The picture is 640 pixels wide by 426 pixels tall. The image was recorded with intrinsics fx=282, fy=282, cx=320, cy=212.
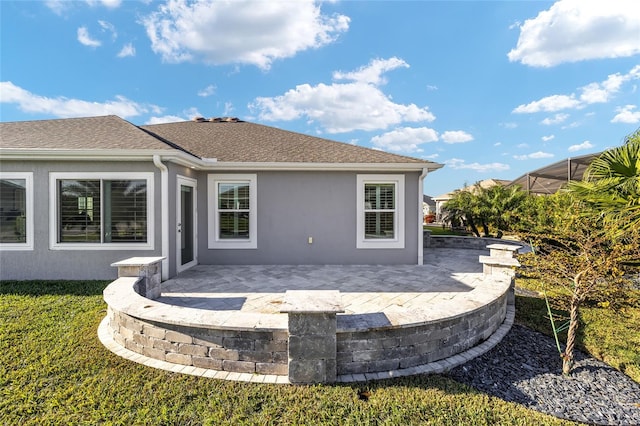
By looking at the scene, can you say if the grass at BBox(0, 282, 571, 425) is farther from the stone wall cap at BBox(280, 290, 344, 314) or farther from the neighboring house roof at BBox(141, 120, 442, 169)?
the neighboring house roof at BBox(141, 120, 442, 169)

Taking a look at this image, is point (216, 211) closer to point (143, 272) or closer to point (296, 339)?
point (143, 272)

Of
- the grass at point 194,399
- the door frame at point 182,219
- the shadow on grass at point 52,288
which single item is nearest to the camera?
the grass at point 194,399

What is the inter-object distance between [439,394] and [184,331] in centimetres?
270

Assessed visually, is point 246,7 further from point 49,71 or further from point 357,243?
point 49,71

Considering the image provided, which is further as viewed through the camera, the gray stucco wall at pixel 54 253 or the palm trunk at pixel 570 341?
the gray stucco wall at pixel 54 253

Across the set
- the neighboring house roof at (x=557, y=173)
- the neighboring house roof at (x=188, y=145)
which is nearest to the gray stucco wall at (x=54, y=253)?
the neighboring house roof at (x=188, y=145)

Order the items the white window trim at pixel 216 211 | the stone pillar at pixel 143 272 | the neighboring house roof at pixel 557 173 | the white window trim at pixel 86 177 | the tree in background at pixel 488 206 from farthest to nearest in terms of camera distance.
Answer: the neighboring house roof at pixel 557 173, the tree in background at pixel 488 206, the white window trim at pixel 216 211, the white window trim at pixel 86 177, the stone pillar at pixel 143 272

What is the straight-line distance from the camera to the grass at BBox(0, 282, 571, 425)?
2424 millimetres

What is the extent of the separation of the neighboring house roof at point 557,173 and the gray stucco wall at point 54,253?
45.0ft

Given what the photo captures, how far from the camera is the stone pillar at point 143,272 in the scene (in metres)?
4.54

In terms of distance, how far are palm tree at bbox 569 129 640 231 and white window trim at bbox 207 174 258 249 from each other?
736cm

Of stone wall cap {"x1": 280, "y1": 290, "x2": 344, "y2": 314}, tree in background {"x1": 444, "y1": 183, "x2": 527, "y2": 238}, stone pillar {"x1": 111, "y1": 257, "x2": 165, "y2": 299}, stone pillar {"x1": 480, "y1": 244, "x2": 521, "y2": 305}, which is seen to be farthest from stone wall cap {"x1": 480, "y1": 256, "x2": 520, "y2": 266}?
tree in background {"x1": 444, "y1": 183, "x2": 527, "y2": 238}

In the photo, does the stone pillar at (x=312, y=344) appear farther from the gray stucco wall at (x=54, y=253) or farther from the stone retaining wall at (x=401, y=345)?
the gray stucco wall at (x=54, y=253)

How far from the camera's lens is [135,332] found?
3.35 m
